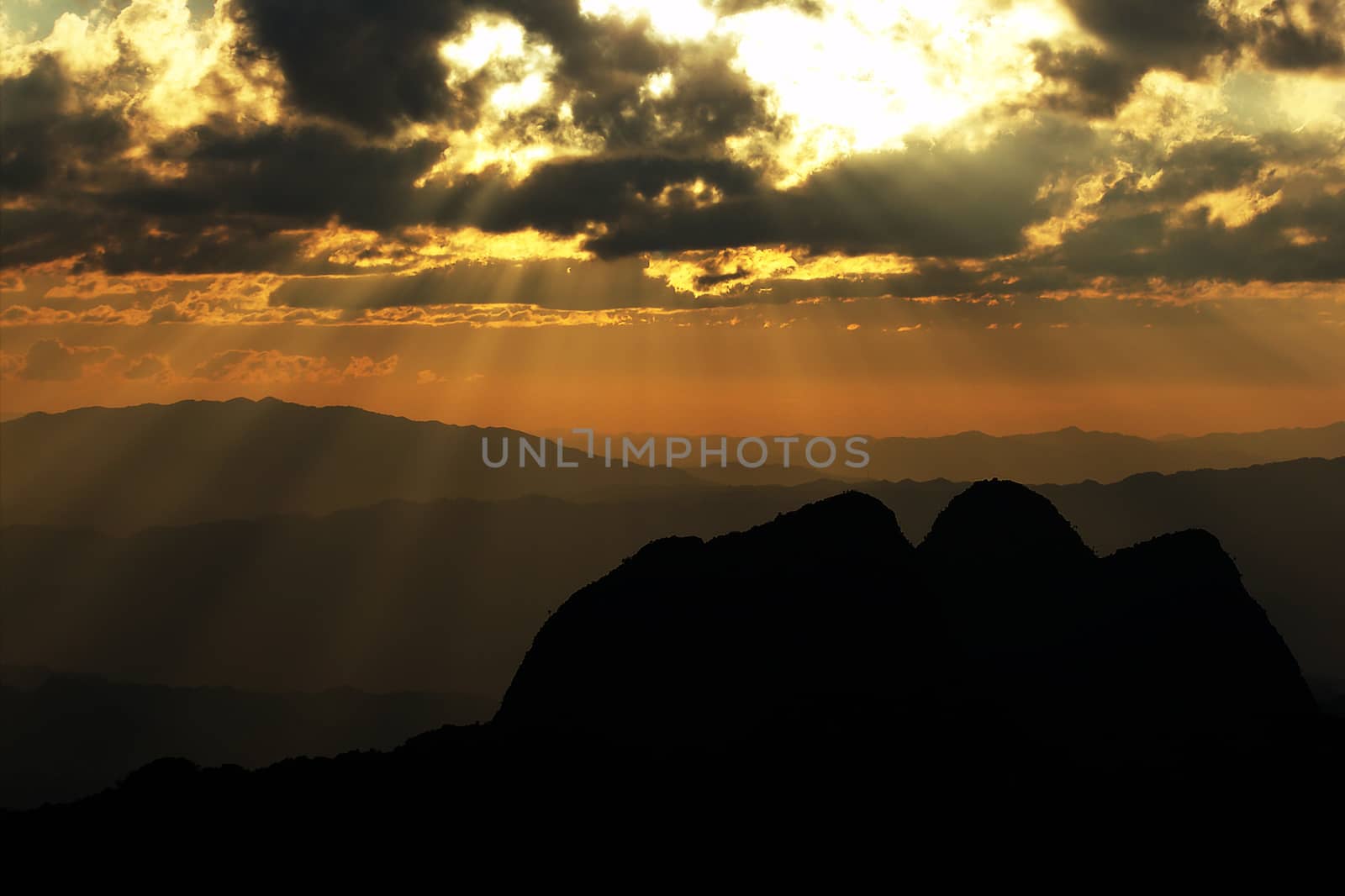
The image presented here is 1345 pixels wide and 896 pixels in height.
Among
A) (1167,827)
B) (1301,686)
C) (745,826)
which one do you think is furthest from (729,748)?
(1301,686)

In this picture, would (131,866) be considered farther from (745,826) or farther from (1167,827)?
(1167,827)

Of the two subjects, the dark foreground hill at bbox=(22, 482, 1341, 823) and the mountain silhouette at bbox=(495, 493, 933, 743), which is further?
the mountain silhouette at bbox=(495, 493, 933, 743)

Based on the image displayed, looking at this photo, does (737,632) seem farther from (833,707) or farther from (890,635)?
(890,635)

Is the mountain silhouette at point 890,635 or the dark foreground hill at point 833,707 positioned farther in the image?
the mountain silhouette at point 890,635

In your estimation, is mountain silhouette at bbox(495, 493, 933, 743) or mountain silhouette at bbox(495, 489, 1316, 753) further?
mountain silhouette at bbox(495, 489, 1316, 753)

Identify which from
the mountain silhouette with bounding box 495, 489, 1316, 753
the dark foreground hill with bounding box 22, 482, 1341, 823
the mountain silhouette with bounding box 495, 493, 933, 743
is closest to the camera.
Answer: the dark foreground hill with bounding box 22, 482, 1341, 823

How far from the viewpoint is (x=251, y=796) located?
183 ft

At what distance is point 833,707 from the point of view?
207 ft

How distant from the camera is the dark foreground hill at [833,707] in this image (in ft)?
189

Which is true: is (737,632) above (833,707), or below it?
above

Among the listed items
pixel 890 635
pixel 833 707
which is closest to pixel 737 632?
pixel 833 707

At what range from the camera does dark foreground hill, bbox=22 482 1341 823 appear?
57.6m

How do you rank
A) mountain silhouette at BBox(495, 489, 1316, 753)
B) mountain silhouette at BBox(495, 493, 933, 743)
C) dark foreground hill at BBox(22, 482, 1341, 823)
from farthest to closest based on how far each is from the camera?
mountain silhouette at BBox(495, 489, 1316, 753) → mountain silhouette at BBox(495, 493, 933, 743) → dark foreground hill at BBox(22, 482, 1341, 823)

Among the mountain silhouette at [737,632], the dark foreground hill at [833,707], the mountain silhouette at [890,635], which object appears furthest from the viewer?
the mountain silhouette at [890,635]
